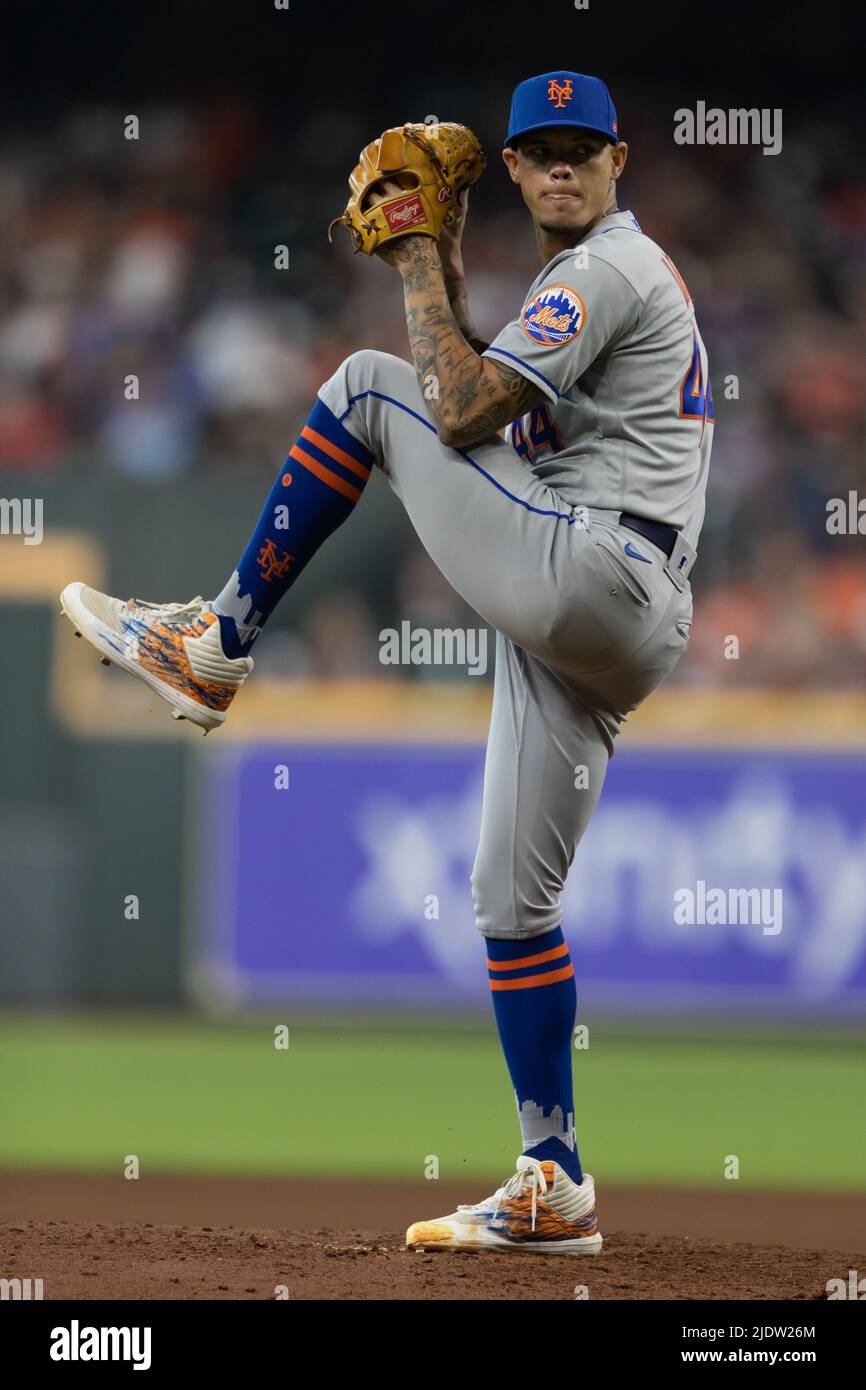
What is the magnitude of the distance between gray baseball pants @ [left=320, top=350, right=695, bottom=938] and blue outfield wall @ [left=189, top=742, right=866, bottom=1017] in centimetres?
334

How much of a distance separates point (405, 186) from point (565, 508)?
2.00 feet

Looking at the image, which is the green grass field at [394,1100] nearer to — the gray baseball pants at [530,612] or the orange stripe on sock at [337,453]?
the gray baseball pants at [530,612]

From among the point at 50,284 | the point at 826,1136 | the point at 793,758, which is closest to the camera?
the point at 826,1136

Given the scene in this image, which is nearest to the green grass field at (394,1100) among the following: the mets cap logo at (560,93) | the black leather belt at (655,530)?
the black leather belt at (655,530)

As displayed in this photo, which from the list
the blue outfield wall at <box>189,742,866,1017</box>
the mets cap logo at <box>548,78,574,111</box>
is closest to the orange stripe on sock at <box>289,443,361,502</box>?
the mets cap logo at <box>548,78,574,111</box>

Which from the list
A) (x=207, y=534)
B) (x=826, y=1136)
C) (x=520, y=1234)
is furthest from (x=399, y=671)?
(x=520, y=1234)

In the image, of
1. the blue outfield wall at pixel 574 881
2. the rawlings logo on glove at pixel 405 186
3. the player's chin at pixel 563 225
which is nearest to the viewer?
the rawlings logo on glove at pixel 405 186

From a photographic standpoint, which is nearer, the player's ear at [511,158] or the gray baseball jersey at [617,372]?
the gray baseball jersey at [617,372]

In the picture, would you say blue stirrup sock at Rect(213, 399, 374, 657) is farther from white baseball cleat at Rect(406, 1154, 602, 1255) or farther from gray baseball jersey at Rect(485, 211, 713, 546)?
white baseball cleat at Rect(406, 1154, 602, 1255)

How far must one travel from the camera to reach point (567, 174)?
2914 millimetres

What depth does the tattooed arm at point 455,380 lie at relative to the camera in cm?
271

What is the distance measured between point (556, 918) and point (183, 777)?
3859mm

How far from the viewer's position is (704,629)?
736 centimetres

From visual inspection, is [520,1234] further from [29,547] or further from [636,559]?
[29,547]
